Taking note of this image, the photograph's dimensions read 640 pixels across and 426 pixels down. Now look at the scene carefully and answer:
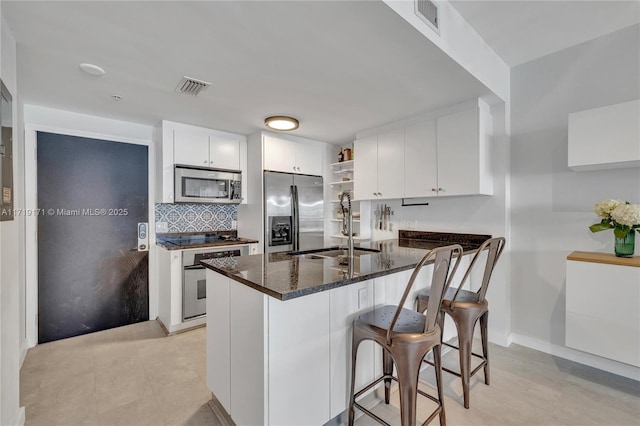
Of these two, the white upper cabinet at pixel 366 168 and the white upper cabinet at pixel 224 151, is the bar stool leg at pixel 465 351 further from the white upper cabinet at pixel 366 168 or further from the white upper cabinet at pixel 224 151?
the white upper cabinet at pixel 224 151

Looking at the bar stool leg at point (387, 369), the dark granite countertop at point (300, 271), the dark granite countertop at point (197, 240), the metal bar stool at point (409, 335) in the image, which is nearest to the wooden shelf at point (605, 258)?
the dark granite countertop at point (300, 271)

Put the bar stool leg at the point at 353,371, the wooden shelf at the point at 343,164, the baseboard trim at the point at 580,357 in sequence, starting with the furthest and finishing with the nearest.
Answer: the wooden shelf at the point at 343,164
the baseboard trim at the point at 580,357
the bar stool leg at the point at 353,371

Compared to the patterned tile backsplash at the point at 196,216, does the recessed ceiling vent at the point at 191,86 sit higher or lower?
higher

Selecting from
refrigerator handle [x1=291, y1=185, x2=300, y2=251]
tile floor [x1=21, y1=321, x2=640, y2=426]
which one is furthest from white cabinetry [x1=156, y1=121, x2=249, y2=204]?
tile floor [x1=21, y1=321, x2=640, y2=426]

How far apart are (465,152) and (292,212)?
6.97ft

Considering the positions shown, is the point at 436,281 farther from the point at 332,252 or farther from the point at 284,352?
the point at 332,252

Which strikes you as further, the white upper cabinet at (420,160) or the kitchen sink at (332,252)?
the white upper cabinet at (420,160)

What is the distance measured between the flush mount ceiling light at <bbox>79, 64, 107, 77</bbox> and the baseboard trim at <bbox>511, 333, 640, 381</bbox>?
411 centimetres

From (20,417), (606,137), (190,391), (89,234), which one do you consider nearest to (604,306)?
(606,137)

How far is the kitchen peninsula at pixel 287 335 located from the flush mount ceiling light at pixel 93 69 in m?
1.69

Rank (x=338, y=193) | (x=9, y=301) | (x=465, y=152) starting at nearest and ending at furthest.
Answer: (x=9, y=301) < (x=465, y=152) < (x=338, y=193)

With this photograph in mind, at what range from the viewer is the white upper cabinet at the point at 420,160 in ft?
9.60

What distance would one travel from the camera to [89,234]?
10.1 feet

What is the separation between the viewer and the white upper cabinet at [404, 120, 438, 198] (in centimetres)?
293
